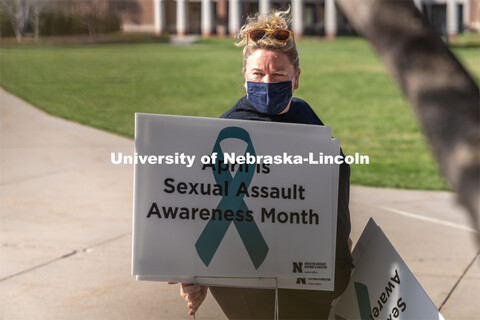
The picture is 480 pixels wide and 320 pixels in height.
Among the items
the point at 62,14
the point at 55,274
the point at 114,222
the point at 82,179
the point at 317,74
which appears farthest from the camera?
the point at 62,14

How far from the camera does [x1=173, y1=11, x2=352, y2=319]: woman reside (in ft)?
10.1

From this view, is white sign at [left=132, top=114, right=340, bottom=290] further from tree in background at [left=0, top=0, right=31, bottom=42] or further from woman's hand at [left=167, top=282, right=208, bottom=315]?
tree in background at [left=0, top=0, right=31, bottom=42]

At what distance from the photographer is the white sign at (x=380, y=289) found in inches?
112

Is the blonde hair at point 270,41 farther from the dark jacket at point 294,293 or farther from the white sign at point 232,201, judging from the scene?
the white sign at point 232,201

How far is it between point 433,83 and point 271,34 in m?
1.41

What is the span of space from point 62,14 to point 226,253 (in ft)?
149

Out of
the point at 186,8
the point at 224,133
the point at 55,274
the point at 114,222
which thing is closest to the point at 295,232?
the point at 224,133

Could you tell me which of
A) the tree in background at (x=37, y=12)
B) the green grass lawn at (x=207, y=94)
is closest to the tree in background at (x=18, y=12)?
the tree in background at (x=37, y=12)

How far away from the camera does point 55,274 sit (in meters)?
5.43

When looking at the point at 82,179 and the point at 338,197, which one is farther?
the point at 82,179

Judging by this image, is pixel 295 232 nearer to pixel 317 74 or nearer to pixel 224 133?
pixel 224 133

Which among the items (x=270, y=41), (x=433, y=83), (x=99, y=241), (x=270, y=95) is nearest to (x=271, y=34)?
(x=270, y=41)

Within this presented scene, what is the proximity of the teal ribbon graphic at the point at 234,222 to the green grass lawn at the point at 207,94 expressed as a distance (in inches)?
27.4

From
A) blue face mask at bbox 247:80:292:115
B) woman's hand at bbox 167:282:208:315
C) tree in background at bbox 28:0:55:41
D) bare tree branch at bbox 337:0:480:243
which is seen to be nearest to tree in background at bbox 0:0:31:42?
tree in background at bbox 28:0:55:41
